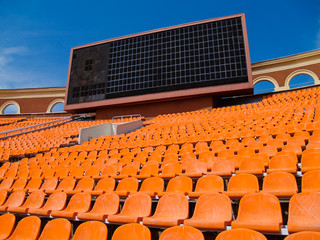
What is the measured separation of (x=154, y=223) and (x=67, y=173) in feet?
10.3

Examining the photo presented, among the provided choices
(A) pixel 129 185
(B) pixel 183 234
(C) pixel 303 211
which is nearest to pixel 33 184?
(A) pixel 129 185

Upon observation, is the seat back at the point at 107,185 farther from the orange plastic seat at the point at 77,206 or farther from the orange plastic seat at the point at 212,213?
the orange plastic seat at the point at 212,213

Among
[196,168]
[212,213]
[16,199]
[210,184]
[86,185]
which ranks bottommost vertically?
[212,213]

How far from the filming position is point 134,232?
2072 millimetres

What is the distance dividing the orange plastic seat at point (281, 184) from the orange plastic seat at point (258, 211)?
0.81 ft

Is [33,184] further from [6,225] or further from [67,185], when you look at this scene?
[6,225]

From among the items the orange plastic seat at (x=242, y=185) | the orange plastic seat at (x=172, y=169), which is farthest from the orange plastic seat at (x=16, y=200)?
the orange plastic seat at (x=242, y=185)

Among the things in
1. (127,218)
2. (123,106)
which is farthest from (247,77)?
(127,218)

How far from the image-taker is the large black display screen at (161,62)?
1228 cm

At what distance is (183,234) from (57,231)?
4.53ft

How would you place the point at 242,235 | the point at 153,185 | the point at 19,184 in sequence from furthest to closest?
1. the point at 19,184
2. the point at 153,185
3. the point at 242,235

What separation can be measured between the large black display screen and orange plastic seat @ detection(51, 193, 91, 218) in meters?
9.94

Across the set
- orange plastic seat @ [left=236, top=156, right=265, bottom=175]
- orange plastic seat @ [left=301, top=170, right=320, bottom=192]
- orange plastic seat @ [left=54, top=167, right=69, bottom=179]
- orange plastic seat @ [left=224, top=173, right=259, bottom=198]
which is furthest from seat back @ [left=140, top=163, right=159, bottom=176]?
orange plastic seat @ [left=301, top=170, right=320, bottom=192]

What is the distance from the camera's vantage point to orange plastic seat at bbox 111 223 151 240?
2.02m
